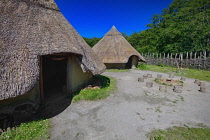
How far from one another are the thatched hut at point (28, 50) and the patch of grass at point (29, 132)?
44.6 inches

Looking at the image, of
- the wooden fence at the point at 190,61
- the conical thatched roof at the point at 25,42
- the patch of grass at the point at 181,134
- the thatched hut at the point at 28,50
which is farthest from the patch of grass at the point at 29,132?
the wooden fence at the point at 190,61

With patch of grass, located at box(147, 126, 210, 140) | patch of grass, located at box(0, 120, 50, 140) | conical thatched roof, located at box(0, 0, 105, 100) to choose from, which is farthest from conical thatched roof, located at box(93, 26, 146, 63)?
patch of grass, located at box(0, 120, 50, 140)

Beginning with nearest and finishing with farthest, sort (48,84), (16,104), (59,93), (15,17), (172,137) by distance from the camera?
(172,137), (16,104), (15,17), (59,93), (48,84)

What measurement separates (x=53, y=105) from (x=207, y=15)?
25.2 meters

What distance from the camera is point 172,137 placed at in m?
3.71

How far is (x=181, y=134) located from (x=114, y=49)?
13.3 metres

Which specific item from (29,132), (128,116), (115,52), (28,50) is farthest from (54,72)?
(115,52)

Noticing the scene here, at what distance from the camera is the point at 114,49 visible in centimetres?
1611

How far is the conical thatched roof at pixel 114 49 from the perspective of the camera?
1523 cm

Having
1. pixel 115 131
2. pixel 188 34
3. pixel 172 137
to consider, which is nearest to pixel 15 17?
pixel 115 131

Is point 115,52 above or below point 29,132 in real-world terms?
above

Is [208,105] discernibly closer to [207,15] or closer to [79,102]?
[79,102]

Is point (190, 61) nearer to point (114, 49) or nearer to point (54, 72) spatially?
point (114, 49)

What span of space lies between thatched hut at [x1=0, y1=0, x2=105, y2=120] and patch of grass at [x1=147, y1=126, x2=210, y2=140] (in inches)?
165
